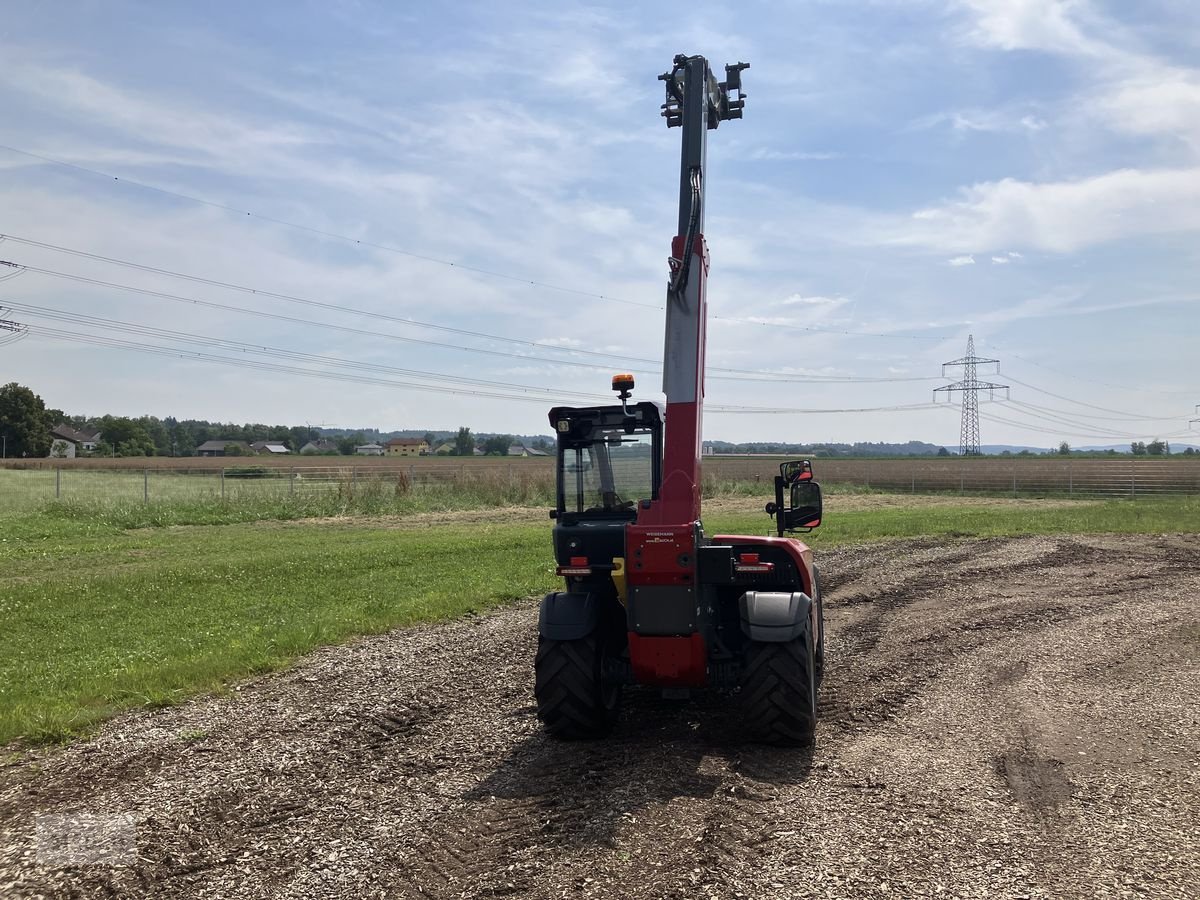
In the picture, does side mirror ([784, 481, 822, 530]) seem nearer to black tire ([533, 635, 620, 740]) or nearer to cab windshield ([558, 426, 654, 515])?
cab windshield ([558, 426, 654, 515])

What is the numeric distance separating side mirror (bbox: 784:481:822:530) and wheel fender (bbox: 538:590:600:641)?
1.79 metres

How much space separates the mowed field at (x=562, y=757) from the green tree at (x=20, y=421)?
2995 inches

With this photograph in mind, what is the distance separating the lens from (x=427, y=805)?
5.61 metres

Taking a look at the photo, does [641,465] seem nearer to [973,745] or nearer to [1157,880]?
[973,745]

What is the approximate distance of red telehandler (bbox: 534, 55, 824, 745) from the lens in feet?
20.0

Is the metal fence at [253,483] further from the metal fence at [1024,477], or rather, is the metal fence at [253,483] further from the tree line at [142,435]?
the tree line at [142,435]

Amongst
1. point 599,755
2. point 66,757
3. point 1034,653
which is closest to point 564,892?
point 599,755

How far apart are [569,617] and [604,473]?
1325 millimetres

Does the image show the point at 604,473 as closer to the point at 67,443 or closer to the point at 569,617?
the point at 569,617

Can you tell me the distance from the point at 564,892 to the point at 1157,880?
2.98 metres

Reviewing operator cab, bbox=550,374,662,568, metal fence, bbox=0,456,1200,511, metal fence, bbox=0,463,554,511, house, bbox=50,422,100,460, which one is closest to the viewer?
operator cab, bbox=550,374,662,568

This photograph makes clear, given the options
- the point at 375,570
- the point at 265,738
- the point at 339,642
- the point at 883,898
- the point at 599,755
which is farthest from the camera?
the point at 375,570

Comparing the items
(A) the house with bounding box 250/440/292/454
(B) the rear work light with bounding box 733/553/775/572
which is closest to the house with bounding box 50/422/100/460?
(A) the house with bounding box 250/440/292/454

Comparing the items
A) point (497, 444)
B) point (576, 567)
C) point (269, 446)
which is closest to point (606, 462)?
point (576, 567)
